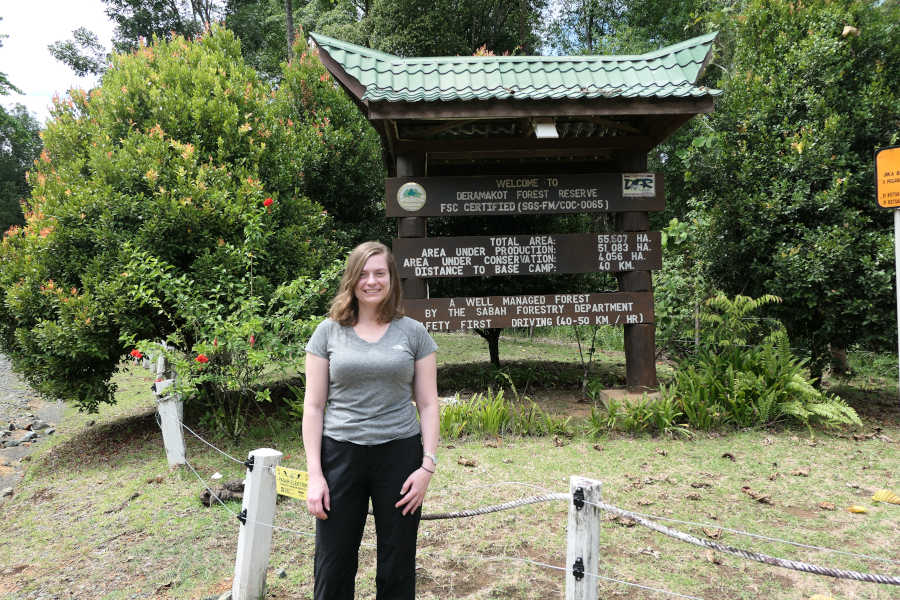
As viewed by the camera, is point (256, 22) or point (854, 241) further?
point (256, 22)

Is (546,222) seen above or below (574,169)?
below

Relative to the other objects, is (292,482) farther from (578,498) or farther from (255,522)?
(578,498)

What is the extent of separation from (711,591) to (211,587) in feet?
9.42

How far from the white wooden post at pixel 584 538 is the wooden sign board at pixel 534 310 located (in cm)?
415

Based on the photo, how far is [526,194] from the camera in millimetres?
6539

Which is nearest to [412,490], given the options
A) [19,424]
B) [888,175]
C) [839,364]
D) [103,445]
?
[888,175]

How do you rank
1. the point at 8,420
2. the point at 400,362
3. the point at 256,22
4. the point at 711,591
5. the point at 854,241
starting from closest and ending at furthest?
the point at 400,362 < the point at 711,591 < the point at 854,241 < the point at 8,420 < the point at 256,22

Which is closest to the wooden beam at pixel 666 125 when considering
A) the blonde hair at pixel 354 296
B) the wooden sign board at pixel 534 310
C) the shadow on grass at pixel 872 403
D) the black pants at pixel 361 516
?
the wooden sign board at pixel 534 310

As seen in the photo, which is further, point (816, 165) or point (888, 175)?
point (816, 165)

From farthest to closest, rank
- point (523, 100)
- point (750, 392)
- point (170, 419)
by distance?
point (750, 392), point (523, 100), point (170, 419)

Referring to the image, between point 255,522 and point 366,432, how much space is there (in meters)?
1.08

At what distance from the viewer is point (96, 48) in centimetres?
2780

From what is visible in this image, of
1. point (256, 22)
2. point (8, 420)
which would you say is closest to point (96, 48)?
point (256, 22)

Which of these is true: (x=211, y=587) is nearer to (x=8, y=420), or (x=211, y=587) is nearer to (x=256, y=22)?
(x=8, y=420)
